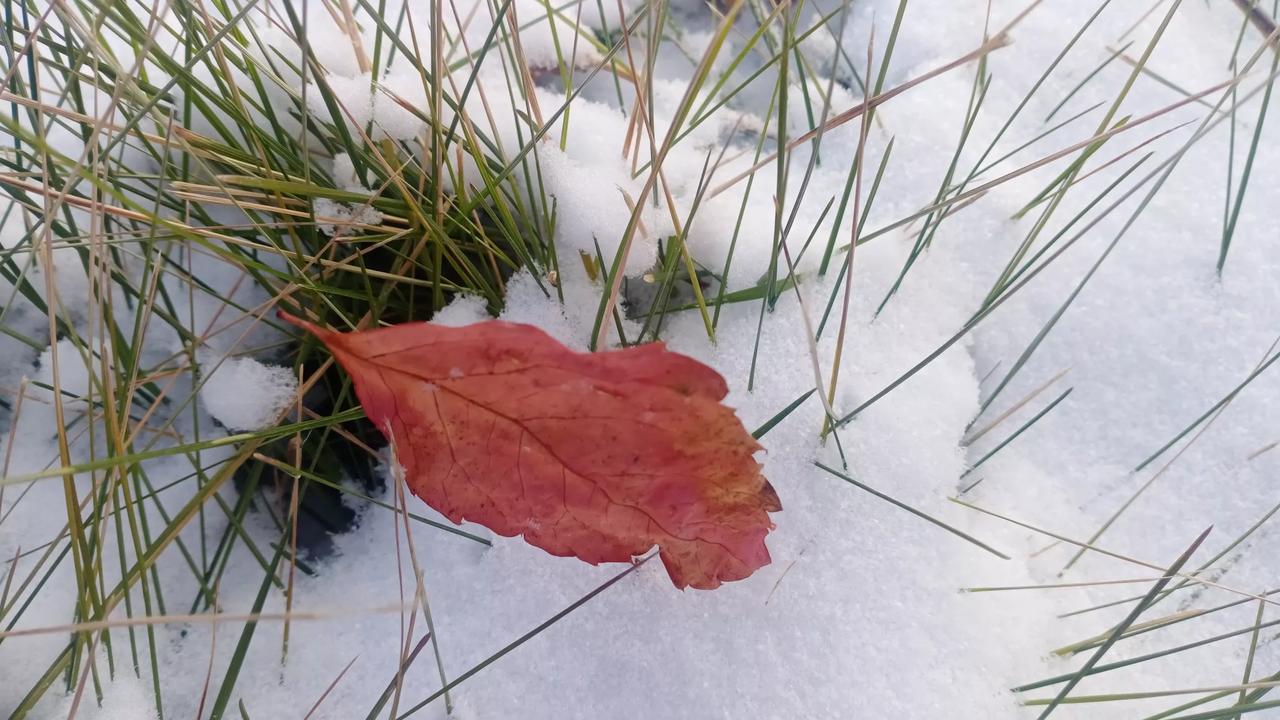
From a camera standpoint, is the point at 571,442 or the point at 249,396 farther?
the point at 249,396

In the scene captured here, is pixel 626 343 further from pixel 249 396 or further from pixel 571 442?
pixel 249 396

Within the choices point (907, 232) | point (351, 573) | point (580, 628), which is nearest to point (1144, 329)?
point (907, 232)

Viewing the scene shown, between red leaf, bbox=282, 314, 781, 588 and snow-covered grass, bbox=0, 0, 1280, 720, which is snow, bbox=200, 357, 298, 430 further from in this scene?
red leaf, bbox=282, 314, 781, 588

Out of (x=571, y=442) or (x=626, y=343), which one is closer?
(x=571, y=442)

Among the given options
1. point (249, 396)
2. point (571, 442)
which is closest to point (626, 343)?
point (571, 442)

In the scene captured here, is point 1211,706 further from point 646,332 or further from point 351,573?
point 351,573
